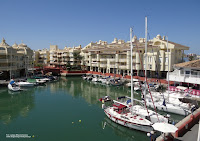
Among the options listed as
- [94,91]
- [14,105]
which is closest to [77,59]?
[94,91]

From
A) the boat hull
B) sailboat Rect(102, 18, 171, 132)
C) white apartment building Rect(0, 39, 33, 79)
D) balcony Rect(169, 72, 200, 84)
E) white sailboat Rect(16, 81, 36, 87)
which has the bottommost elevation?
the boat hull

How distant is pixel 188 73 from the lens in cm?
3584

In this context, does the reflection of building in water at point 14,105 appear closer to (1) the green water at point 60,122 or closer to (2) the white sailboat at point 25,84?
(1) the green water at point 60,122

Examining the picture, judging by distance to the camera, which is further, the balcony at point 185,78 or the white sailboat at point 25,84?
the white sailboat at point 25,84

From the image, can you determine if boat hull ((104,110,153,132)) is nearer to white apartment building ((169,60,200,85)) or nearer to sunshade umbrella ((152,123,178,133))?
sunshade umbrella ((152,123,178,133))

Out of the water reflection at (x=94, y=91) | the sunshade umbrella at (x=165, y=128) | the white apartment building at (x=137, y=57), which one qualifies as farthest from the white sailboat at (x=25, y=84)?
the sunshade umbrella at (x=165, y=128)

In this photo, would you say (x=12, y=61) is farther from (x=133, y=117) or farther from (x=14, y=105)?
(x=133, y=117)

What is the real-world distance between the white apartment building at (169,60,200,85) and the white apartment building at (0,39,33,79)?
5245cm

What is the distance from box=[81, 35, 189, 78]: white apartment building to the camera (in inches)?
2048

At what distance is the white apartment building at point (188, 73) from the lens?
112 feet

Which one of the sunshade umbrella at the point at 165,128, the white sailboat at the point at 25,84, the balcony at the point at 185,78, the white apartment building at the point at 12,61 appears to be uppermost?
the white apartment building at the point at 12,61

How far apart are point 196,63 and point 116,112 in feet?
75.2

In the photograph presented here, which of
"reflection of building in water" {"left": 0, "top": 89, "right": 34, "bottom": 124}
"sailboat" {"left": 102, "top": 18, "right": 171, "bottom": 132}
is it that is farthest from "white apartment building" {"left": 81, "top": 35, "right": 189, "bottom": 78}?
"reflection of building in water" {"left": 0, "top": 89, "right": 34, "bottom": 124}

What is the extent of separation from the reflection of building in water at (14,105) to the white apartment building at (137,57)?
27.3 meters
